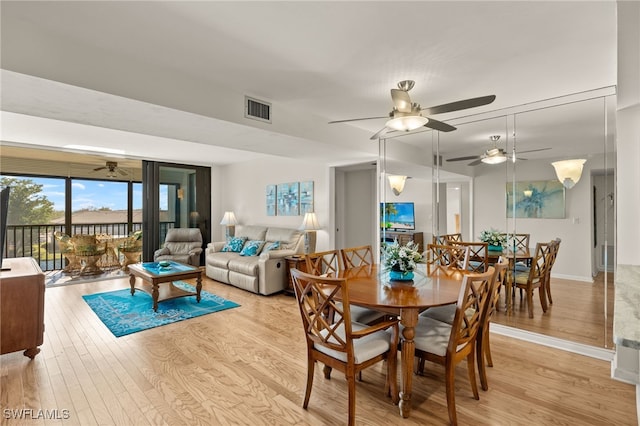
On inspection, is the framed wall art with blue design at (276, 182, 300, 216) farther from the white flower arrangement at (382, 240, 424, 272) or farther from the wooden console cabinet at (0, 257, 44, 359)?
the wooden console cabinet at (0, 257, 44, 359)

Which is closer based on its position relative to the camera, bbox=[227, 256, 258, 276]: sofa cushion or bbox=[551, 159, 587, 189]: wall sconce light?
bbox=[551, 159, 587, 189]: wall sconce light

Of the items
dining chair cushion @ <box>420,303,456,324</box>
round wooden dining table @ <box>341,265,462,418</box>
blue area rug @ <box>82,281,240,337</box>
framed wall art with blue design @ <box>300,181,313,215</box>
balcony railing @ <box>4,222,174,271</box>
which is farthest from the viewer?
balcony railing @ <box>4,222,174,271</box>

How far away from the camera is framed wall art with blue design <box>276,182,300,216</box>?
20.0ft

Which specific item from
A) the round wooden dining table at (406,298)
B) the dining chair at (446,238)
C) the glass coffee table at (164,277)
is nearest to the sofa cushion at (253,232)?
the glass coffee table at (164,277)

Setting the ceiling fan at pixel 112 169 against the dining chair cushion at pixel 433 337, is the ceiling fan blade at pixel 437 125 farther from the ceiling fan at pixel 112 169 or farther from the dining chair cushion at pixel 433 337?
the ceiling fan at pixel 112 169

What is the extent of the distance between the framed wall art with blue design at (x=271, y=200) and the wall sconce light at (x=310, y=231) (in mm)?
1391

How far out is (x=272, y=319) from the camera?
3.82 m

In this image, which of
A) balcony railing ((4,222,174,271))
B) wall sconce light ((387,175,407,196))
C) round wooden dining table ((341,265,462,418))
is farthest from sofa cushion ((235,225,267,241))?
round wooden dining table ((341,265,462,418))

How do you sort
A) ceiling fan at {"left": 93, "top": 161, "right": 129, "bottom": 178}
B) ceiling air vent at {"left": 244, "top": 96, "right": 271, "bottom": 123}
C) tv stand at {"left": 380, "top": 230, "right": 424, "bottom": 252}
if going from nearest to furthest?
ceiling air vent at {"left": 244, "top": 96, "right": 271, "bottom": 123}
tv stand at {"left": 380, "top": 230, "right": 424, "bottom": 252}
ceiling fan at {"left": 93, "top": 161, "right": 129, "bottom": 178}

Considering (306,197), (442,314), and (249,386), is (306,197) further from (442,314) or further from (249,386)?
(249,386)

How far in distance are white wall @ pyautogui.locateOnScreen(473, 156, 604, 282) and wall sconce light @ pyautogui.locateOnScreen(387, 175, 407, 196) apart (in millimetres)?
1215

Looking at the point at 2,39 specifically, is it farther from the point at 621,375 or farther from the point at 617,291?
the point at 621,375

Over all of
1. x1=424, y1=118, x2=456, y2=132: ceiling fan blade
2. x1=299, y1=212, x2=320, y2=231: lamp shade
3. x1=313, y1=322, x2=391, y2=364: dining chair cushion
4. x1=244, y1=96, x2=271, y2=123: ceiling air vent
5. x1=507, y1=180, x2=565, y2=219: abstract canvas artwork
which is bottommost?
x1=313, y1=322, x2=391, y2=364: dining chair cushion

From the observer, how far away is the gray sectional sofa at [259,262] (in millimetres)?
4863
